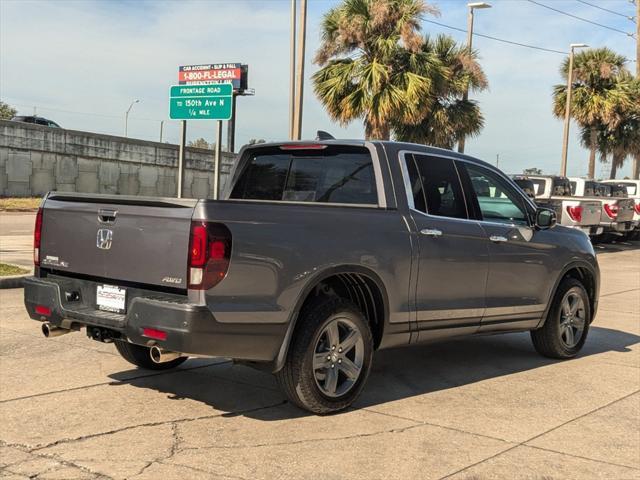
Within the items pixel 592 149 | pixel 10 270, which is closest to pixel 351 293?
pixel 10 270

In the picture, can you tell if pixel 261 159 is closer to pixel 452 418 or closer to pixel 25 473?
pixel 452 418

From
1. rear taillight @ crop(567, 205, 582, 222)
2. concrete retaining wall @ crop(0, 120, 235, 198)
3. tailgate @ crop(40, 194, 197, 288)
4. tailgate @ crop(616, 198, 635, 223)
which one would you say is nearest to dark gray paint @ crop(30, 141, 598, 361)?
tailgate @ crop(40, 194, 197, 288)

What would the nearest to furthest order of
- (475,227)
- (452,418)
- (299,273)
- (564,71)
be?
(299,273) → (452,418) → (475,227) → (564,71)

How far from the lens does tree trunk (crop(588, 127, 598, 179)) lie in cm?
3491

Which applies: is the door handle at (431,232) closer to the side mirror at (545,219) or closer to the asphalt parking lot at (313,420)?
the asphalt parking lot at (313,420)

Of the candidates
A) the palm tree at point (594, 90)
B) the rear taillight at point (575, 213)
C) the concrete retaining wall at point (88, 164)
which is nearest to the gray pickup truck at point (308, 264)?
the rear taillight at point (575, 213)

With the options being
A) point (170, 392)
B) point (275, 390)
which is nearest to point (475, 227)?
point (275, 390)

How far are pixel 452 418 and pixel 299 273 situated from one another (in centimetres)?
153

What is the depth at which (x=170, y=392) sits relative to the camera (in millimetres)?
5461

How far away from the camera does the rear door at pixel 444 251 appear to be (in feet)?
18.1

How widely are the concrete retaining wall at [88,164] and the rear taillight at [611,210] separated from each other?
16270mm

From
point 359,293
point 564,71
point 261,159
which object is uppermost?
point 564,71

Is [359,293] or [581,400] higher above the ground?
[359,293]

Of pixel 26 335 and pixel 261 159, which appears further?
pixel 26 335
